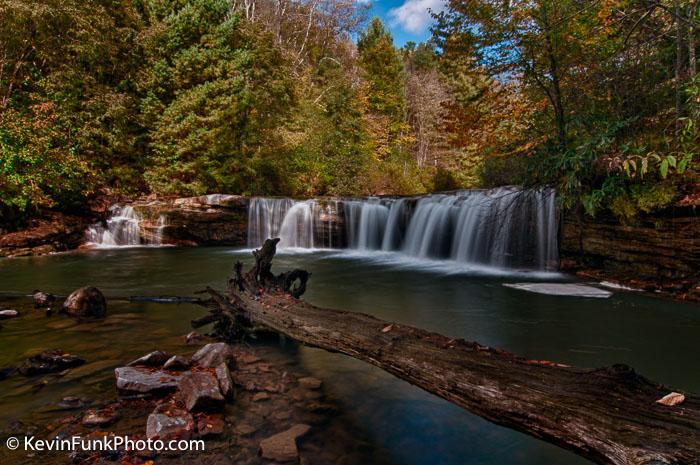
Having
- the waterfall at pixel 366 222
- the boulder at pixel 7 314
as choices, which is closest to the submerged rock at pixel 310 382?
the boulder at pixel 7 314

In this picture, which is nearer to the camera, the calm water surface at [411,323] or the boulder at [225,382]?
the calm water surface at [411,323]

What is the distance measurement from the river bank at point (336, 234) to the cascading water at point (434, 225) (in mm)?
88

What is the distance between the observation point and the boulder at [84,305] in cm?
573

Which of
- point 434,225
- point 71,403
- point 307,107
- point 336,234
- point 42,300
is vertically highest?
point 307,107

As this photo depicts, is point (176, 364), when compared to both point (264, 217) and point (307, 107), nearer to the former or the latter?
point (264, 217)

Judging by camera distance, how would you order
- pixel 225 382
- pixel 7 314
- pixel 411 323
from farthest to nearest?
pixel 411 323, pixel 7 314, pixel 225 382

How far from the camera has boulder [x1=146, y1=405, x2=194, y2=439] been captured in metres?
2.65

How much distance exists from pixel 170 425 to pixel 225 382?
0.59 meters

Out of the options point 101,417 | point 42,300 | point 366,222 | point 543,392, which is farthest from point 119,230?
point 543,392

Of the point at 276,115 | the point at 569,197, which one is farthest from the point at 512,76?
the point at 276,115

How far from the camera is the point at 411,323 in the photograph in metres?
6.09

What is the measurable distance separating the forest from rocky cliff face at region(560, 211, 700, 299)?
0.41 m

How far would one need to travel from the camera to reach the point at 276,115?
21.3m

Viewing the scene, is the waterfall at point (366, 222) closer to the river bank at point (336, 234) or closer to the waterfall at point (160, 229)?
the river bank at point (336, 234)
